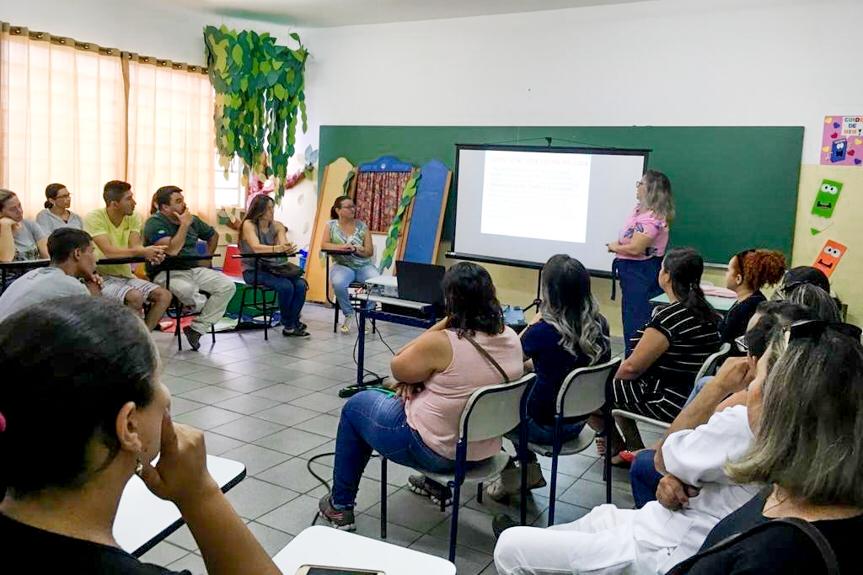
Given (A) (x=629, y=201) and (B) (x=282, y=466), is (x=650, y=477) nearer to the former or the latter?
(B) (x=282, y=466)

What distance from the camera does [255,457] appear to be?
134 inches

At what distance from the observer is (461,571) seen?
2.48 metres

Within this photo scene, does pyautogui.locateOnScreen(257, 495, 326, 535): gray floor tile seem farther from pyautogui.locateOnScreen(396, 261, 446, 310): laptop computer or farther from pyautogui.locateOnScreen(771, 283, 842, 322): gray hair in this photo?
pyautogui.locateOnScreen(771, 283, 842, 322): gray hair

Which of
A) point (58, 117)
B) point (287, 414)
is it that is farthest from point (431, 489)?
point (58, 117)

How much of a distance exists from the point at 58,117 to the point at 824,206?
6014 mm

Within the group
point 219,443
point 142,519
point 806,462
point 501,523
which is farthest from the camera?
point 219,443

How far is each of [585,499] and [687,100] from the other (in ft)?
12.2

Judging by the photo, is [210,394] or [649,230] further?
[649,230]

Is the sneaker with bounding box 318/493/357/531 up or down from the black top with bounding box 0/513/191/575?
down

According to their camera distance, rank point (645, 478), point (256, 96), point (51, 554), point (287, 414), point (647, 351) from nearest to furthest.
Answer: point (51, 554) → point (645, 478) → point (647, 351) → point (287, 414) → point (256, 96)

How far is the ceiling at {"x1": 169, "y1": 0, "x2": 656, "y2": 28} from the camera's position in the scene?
6121mm

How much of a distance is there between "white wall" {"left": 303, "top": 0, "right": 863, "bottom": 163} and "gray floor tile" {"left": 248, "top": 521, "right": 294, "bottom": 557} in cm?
447

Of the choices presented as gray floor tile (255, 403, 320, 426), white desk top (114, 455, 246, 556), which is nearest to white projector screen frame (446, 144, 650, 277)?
gray floor tile (255, 403, 320, 426)

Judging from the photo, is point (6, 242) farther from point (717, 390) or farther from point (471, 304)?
point (717, 390)
